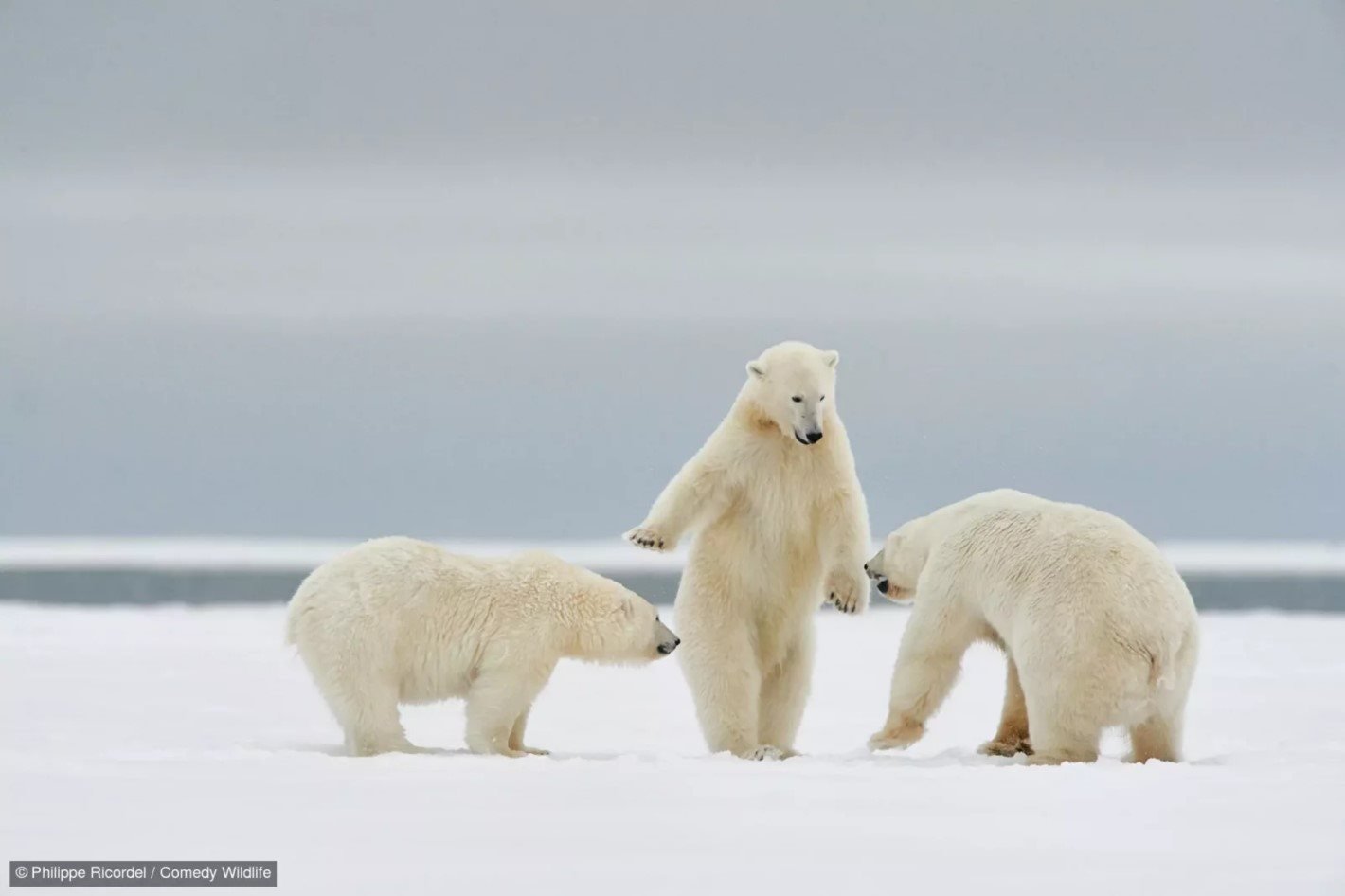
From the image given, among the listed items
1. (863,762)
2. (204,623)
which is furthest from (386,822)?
(204,623)

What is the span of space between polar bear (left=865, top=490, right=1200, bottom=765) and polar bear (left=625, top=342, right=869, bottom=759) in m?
0.38

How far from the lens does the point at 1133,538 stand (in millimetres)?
5652

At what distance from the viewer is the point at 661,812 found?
423 centimetres

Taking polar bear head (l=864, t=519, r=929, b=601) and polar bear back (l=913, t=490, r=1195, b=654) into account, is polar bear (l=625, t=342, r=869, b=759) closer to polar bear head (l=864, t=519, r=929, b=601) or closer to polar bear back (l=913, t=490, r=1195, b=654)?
polar bear head (l=864, t=519, r=929, b=601)

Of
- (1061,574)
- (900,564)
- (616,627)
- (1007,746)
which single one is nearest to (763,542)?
(900,564)

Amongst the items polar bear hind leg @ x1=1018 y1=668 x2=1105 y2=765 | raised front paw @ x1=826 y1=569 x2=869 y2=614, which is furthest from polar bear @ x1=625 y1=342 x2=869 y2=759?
polar bear hind leg @ x1=1018 y1=668 x2=1105 y2=765

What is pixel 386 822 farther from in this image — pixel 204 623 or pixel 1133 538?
pixel 204 623

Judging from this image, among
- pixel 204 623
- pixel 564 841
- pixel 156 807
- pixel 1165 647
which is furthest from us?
pixel 204 623

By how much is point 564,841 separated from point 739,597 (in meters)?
2.46

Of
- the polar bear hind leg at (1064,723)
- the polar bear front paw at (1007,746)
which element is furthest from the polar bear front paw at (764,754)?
the polar bear hind leg at (1064,723)

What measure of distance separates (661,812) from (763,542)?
2.19 metres

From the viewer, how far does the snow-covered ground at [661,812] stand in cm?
366

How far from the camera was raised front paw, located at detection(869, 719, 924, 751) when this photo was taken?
594cm

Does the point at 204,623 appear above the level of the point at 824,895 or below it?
below
